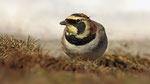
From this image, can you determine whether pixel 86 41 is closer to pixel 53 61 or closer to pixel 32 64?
pixel 53 61

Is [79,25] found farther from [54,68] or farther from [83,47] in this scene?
[54,68]

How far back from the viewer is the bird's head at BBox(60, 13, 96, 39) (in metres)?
7.83

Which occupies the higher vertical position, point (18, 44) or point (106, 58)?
point (18, 44)

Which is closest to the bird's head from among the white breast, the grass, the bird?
the bird

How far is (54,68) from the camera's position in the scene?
6.45 m

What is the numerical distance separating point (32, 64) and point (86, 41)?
2.20m

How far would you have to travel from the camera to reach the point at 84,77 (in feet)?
15.4

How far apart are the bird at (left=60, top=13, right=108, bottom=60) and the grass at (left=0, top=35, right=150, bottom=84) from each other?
0.90 ft

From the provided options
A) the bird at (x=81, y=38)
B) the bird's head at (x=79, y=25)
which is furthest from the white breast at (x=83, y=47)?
the bird's head at (x=79, y=25)

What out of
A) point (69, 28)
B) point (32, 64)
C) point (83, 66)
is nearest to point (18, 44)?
point (69, 28)

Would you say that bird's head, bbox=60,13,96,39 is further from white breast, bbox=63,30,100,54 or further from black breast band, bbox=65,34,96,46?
white breast, bbox=63,30,100,54

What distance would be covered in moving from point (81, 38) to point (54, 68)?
5.44ft

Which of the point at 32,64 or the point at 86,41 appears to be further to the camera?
the point at 86,41

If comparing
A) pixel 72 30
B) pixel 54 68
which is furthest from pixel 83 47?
pixel 54 68
